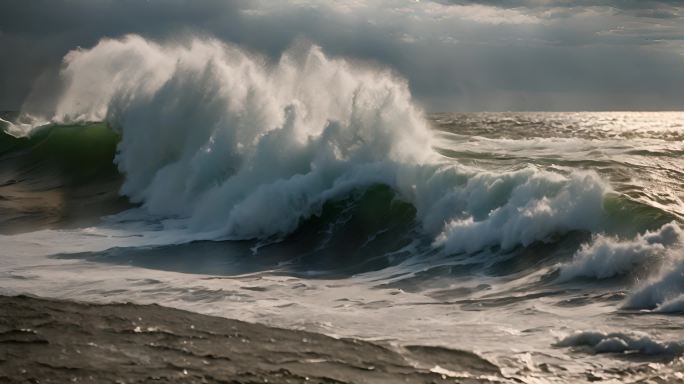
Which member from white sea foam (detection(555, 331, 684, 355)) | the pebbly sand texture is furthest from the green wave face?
white sea foam (detection(555, 331, 684, 355))

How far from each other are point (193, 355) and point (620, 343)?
394cm

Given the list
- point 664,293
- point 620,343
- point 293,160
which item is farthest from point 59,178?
point 620,343

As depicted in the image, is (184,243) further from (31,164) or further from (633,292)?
(31,164)

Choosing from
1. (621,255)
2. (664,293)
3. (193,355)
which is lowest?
(193,355)

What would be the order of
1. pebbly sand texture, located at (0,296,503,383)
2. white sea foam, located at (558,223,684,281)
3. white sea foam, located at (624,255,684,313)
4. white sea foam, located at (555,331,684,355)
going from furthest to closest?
1. white sea foam, located at (558,223,684,281)
2. white sea foam, located at (624,255,684,313)
3. white sea foam, located at (555,331,684,355)
4. pebbly sand texture, located at (0,296,503,383)

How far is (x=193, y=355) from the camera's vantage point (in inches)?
292

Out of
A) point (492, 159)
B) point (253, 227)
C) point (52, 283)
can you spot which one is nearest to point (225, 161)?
point (253, 227)

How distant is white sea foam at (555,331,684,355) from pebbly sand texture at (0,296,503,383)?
3.62 feet

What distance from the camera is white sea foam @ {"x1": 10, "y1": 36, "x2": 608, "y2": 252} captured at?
12977mm

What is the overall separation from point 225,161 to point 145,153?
442 cm

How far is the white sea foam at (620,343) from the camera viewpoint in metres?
7.45

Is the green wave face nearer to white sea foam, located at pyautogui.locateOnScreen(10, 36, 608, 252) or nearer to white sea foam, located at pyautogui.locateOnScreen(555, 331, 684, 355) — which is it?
white sea foam, located at pyautogui.locateOnScreen(10, 36, 608, 252)

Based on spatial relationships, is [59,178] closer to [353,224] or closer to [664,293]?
[353,224]

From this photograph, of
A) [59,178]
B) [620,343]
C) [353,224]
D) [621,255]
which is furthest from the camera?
[59,178]
